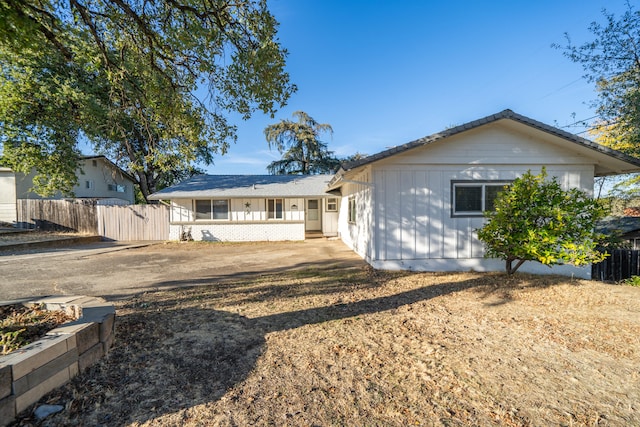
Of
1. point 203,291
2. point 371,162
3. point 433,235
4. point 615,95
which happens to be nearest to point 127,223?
point 203,291

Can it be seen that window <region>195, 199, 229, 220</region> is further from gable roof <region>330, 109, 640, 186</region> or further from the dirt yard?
gable roof <region>330, 109, 640, 186</region>

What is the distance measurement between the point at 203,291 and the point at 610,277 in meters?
11.6

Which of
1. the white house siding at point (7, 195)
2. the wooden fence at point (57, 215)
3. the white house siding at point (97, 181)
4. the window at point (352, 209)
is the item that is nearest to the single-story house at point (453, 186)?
the window at point (352, 209)

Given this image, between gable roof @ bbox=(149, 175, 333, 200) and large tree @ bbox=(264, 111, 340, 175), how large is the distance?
7269 mm

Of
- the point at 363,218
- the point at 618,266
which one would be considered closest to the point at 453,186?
the point at 363,218

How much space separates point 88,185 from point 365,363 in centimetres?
2534

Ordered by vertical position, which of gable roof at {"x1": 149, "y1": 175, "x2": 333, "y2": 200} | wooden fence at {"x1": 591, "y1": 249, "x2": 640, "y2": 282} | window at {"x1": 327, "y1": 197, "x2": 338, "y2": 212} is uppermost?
gable roof at {"x1": 149, "y1": 175, "x2": 333, "y2": 200}

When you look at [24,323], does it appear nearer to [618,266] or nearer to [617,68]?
[618,266]

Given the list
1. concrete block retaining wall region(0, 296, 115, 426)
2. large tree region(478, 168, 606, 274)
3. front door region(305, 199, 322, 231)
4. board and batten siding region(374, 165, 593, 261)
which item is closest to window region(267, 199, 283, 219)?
front door region(305, 199, 322, 231)

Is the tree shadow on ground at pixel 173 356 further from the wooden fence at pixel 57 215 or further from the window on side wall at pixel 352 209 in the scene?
the wooden fence at pixel 57 215

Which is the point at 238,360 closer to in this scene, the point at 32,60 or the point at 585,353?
the point at 585,353

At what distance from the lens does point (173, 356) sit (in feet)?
10.4

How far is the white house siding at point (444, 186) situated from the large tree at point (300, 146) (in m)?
17.2

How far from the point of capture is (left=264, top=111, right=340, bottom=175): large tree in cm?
2442
